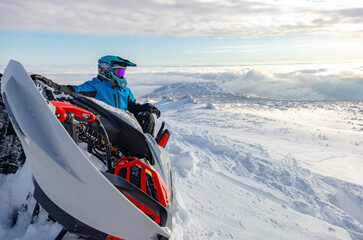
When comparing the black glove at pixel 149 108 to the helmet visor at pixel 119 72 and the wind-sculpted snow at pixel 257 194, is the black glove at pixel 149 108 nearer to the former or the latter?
the helmet visor at pixel 119 72

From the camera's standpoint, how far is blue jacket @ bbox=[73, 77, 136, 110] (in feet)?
12.0

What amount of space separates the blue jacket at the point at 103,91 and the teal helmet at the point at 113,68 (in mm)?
124

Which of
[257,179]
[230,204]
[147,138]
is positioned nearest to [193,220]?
[230,204]

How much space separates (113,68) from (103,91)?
401mm

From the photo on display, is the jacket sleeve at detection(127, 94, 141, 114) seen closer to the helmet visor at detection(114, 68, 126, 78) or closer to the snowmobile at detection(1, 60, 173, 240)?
the helmet visor at detection(114, 68, 126, 78)

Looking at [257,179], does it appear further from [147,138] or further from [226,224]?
[147,138]

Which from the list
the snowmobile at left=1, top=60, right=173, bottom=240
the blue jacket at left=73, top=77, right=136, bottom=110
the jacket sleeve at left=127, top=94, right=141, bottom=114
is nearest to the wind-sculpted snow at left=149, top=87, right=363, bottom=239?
the snowmobile at left=1, top=60, right=173, bottom=240

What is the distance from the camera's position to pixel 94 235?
159cm

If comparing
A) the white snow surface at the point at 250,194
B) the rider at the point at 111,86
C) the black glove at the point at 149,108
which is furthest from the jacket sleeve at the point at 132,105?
the white snow surface at the point at 250,194

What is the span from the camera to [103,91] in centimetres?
372

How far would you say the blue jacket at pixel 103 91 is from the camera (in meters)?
3.66

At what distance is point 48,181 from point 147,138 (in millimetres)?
1242

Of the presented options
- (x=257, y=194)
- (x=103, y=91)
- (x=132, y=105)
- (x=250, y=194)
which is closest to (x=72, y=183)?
(x=103, y=91)

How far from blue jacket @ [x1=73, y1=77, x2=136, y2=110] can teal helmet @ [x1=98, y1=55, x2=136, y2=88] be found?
124 millimetres
